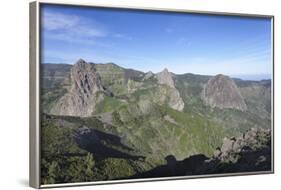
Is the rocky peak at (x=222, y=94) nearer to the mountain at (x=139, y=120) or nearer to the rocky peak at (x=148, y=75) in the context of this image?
the mountain at (x=139, y=120)

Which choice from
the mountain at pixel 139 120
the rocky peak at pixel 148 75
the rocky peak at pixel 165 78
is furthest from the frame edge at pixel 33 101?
the rocky peak at pixel 165 78

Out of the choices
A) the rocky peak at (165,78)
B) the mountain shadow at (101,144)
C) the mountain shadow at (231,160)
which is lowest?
the mountain shadow at (231,160)

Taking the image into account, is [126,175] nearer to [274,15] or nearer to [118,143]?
[118,143]

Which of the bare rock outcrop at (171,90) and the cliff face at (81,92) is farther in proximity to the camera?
the bare rock outcrop at (171,90)

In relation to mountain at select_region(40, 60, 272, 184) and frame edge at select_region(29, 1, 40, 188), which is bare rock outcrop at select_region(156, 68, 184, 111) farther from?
frame edge at select_region(29, 1, 40, 188)

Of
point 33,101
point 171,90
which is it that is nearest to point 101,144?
point 33,101

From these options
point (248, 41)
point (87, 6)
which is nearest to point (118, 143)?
point (87, 6)

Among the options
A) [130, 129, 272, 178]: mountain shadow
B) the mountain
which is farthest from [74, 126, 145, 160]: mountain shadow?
[130, 129, 272, 178]: mountain shadow

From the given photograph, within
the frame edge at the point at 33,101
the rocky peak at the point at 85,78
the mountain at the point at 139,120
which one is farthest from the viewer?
the rocky peak at the point at 85,78
